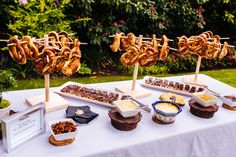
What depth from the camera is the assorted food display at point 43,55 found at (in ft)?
4.96

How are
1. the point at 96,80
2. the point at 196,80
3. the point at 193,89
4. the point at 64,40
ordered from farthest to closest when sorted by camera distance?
the point at 96,80
the point at 196,80
the point at 193,89
the point at 64,40

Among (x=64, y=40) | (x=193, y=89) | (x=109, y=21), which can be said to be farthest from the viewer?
(x=109, y=21)

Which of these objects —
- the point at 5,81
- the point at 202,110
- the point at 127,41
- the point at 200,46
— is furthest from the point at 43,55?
the point at 200,46

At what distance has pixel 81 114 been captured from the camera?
5.24 feet

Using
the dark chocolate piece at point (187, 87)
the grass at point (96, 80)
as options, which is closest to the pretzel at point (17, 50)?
the dark chocolate piece at point (187, 87)

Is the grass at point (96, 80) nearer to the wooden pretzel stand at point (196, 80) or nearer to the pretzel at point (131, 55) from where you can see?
the wooden pretzel stand at point (196, 80)

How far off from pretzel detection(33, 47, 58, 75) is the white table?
28 cm

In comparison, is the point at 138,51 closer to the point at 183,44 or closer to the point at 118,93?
the point at 118,93

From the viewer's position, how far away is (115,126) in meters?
1.53

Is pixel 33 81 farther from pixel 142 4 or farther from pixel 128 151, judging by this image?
pixel 128 151

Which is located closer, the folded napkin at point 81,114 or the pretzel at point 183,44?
the folded napkin at point 81,114

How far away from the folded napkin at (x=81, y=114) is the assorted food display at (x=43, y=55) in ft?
0.74

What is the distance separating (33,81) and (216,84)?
2.67 metres

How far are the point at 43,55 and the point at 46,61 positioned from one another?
37 mm
